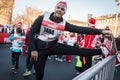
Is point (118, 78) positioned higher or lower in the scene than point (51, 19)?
lower

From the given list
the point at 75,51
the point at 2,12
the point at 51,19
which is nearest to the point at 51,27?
the point at 51,19

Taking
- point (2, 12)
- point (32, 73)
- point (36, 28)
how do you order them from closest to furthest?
1. point (36, 28)
2. point (32, 73)
3. point (2, 12)

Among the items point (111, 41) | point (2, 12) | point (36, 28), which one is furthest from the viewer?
point (2, 12)

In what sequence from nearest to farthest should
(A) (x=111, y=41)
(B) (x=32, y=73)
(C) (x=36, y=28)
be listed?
(C) (x=36, y=28) → (A) (x=111, y=41) → (B) (x=32, y=73)

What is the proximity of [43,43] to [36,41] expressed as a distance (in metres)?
0.16

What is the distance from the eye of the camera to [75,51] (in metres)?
6.01

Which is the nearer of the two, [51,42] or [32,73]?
[51,42]

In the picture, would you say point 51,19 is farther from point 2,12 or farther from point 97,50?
point 2,12

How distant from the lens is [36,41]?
6105mm

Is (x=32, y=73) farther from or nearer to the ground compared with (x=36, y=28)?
nearer to the ground

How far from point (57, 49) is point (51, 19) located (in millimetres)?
531

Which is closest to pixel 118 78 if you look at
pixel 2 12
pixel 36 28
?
pixel 36 28

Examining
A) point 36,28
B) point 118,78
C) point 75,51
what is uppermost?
point 36,28

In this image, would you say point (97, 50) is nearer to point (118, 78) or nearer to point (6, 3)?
point (118, 78)
